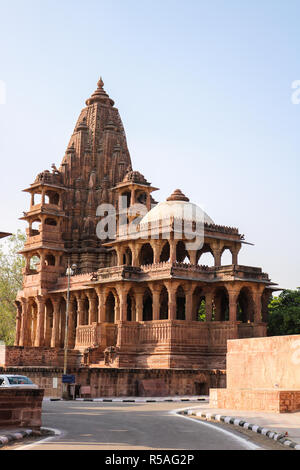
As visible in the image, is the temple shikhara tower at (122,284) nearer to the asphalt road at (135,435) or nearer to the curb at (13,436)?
the asphalt road at (135,435)

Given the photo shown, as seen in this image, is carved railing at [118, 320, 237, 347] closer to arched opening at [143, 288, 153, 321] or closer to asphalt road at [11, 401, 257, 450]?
arched opening at [143, 288, 153, 321]

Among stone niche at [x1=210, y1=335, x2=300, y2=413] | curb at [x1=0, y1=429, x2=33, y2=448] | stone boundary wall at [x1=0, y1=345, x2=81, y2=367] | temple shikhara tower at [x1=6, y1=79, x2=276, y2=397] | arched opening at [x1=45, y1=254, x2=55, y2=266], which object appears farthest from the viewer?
arched opening at [x1=45, y1=254, x2=55, y2=266]

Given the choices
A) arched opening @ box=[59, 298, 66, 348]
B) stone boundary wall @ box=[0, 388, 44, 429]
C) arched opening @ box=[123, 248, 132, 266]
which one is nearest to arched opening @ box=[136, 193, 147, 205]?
arched opening @ box=[123, 248, 132, 266]

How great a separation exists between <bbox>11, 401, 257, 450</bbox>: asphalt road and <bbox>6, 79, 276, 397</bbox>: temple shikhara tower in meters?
15.4

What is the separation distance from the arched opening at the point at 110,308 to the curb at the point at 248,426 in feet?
87.1

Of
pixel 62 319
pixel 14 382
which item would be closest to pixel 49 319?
pixel 62 319

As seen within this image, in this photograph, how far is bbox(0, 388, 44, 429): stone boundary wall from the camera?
51.0ft

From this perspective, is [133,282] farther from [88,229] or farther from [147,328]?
[88,229]

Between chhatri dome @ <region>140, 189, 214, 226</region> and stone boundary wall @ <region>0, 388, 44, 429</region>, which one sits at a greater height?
chhatri dome @ <region>140, 189, 214, 226</region>

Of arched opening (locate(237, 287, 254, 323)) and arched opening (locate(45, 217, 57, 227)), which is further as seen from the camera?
arched opening (locate(45, 217, 57, 227))

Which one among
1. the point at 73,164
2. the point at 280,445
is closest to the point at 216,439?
the point at 280,445

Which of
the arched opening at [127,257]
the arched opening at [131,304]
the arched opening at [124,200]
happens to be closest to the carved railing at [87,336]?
the arched opening at [131,304]

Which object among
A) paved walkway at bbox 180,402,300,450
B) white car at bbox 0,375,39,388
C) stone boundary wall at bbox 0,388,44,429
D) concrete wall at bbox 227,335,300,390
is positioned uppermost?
concrete wall at bbox 227,335,300,390

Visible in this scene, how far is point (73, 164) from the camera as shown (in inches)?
2457
